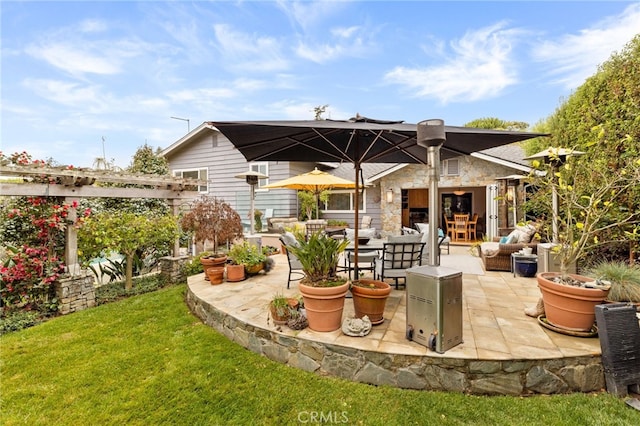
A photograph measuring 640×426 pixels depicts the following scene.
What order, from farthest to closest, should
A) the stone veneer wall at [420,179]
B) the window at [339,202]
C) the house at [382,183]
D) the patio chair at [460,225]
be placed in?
the window at [339,202]
the patio chair at [460,225]
the stone veneer wall at [420,179]
the house at [382,183]

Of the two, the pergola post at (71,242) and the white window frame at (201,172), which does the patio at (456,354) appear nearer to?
the pergola post at (71,242)

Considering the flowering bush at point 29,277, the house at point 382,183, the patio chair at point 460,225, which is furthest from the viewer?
the patio chair at point 460,225

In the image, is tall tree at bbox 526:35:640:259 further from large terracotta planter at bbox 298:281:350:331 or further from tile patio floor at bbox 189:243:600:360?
large terracotta planter at bbox 298:281:350:331

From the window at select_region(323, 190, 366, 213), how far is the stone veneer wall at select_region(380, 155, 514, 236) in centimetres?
133

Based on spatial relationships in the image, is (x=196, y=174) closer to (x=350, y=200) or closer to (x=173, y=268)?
(x=350, y=200)

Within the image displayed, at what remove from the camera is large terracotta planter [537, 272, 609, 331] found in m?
2.73

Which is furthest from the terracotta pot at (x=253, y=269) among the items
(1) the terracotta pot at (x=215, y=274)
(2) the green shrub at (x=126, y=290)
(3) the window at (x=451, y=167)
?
(3) the window at (x=451, y=167)

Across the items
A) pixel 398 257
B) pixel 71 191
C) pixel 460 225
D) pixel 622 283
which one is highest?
pixel 71 191

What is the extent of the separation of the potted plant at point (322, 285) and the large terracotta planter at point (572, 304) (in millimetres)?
2107

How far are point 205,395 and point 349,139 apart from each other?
3.63 metres

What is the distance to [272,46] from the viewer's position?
10.5 metres

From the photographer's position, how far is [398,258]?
436cm

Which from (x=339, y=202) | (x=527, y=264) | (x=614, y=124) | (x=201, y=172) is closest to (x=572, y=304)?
(x=527, y=264)

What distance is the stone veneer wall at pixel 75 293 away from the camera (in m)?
4.89
